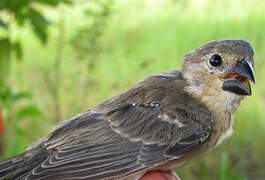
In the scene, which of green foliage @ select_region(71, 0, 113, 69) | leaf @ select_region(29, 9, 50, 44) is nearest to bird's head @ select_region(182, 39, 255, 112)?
leaf @ select_region(29, 9, 50, 44)

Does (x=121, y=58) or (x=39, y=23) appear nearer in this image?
(x=39, y=23)

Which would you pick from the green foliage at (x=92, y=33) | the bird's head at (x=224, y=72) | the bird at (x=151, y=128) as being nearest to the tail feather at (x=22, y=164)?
the bird at (x=151, y=128)

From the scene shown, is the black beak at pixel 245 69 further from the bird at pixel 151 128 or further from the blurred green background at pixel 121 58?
the blurred green background at pixel 121 58

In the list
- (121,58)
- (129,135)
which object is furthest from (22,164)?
(121,58)

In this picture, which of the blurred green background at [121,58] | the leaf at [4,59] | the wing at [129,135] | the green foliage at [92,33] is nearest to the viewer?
the wing at [129,135]

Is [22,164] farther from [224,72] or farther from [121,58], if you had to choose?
[121,58]

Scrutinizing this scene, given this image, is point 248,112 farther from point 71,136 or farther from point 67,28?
point 67,28

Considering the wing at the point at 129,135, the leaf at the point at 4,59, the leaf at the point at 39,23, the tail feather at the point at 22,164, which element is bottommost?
the tail feather at the point at 22,164
